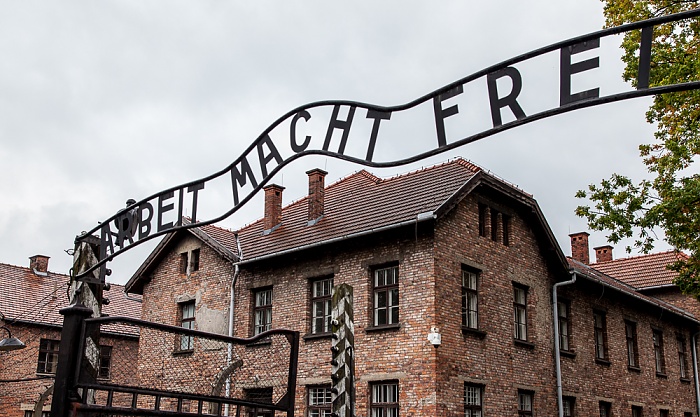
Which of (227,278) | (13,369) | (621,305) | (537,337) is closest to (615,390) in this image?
(621,305)

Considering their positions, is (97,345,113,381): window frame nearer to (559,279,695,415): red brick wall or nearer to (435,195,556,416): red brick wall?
(435,195,556,416): red brick wall

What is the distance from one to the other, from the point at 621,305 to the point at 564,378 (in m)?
5.39

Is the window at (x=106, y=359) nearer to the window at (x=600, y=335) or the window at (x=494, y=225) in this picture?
the window at (x=494, y=225)

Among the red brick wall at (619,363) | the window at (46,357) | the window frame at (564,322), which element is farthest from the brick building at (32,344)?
the red brick wall at (619,363)

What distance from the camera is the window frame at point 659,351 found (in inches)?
1065

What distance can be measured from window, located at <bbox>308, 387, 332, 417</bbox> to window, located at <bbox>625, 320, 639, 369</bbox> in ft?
38.8

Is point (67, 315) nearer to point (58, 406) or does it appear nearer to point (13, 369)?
point (58, 406)

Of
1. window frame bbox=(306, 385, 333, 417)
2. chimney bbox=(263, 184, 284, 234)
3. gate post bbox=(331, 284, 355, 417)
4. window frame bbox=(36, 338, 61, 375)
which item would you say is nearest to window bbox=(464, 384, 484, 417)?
window frame bbox=(306, 385, 333, 417)

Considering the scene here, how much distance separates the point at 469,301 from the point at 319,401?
178 inches

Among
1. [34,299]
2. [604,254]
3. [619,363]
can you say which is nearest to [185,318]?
[34,299]

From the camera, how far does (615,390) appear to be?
23.8 meters

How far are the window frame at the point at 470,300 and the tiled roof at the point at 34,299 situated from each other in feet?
53.2

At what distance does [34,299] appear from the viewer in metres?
30.6

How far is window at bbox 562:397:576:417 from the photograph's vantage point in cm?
2141
